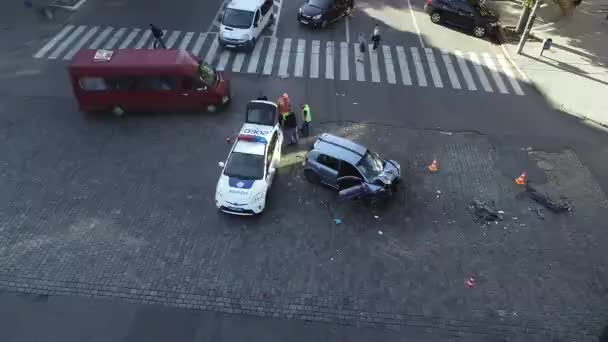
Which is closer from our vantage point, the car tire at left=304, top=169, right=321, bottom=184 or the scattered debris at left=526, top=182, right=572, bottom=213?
the scattered debris at left=526, top=182, right=572, bottom=213

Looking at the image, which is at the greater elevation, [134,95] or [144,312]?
[134,95]

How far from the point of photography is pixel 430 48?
2522 cm

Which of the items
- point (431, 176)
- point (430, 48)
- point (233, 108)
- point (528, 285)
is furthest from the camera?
point (430, 48)

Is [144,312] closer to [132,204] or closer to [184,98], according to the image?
[132,204]

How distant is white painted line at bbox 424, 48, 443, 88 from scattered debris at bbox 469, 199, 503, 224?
8434 millimetres

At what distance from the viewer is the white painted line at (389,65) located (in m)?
22.3

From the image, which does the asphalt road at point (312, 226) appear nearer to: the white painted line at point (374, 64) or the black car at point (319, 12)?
the white painted line at point (374, 64)

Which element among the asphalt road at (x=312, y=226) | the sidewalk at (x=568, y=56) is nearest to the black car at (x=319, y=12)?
the asphalt road at (x=312, y=226)

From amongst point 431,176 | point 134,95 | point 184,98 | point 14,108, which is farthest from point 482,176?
point 14,108

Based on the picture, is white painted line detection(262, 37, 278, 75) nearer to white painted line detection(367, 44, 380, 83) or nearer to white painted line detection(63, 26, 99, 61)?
white painted line detection(367, 44, 380, 83)

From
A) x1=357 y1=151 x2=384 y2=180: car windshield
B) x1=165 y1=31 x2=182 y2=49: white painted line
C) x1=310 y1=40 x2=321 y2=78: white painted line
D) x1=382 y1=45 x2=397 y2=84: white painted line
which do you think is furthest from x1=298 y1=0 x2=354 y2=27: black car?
x1=357 y1=151 x2=384 y2=180: car windshield

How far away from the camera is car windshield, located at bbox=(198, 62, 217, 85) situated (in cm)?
1856

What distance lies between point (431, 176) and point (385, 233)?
3742 millimetres

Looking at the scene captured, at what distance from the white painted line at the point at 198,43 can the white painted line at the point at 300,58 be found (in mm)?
5546
